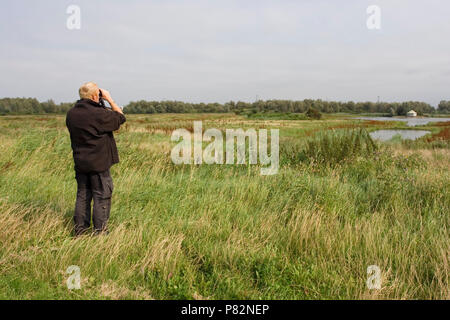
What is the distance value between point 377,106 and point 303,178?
469 feet

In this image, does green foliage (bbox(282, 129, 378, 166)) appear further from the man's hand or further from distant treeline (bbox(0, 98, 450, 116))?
distant treeline (bbox(0, 98, 450, 116))

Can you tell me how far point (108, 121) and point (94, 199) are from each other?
1.06 m

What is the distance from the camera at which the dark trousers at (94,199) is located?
3.80 m

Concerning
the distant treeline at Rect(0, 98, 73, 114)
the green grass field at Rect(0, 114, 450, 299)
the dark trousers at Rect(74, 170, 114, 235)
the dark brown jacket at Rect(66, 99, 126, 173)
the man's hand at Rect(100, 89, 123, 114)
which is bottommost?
the green grass field at Rect(0, 114, 450, 299)

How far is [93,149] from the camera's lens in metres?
3.71

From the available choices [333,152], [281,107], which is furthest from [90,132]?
[281,107]

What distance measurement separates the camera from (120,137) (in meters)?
11.6

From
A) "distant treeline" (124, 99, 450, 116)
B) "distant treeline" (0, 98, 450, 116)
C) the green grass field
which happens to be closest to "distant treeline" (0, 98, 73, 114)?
"distant treeline" (0, 98, 450, 116)

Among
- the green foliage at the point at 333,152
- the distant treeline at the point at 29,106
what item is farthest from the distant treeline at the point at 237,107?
the green foliage at the point at 333,152

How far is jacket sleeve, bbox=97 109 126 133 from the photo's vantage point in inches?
143

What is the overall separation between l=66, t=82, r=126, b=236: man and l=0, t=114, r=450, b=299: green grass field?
0.35 metres

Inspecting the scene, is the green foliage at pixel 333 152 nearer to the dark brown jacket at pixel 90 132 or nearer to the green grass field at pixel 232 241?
the green grass field at pixel 232 241

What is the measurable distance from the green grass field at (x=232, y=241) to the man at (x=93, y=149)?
0.35 m
